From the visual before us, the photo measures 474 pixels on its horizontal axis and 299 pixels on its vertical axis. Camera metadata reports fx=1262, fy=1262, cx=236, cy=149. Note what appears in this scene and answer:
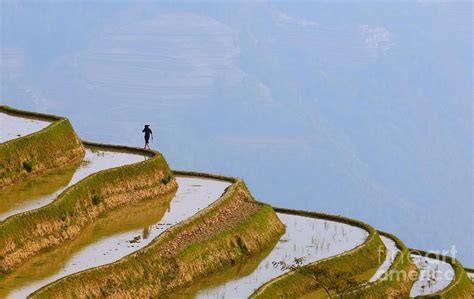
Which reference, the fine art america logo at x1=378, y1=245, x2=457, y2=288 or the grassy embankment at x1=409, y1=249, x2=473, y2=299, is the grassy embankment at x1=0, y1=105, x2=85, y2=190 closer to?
the fine art america logo at x1=378, y1=245, x2=457, y2=288

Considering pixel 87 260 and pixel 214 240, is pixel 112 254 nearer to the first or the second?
pixel 87 260

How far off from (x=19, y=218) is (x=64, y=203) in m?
3.20

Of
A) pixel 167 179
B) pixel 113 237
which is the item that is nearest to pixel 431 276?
pixel 167 179

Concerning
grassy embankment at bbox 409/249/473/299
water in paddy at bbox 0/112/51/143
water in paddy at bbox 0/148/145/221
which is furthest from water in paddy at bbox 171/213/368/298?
water in paddy at bbox 0/112/51/143

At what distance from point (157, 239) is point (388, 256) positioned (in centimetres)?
1113

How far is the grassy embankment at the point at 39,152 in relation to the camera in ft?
140

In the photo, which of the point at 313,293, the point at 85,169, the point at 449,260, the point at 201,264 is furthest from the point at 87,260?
the point at 449,260

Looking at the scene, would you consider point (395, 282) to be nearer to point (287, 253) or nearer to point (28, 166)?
point (287, 253)

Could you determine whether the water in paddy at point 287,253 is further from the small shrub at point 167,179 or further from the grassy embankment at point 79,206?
the small shrub at point 167,179

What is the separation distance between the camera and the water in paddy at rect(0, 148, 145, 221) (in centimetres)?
3993

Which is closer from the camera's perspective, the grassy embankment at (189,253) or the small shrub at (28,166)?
the grassy embankment at (189,253)

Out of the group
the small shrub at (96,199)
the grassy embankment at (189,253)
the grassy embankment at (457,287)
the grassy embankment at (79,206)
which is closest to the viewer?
the grassy embankment at (189,253)

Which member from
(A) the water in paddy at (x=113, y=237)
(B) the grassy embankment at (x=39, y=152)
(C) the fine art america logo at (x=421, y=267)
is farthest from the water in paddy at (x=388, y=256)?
(B) the grassy embankment at (x=39, y=152)

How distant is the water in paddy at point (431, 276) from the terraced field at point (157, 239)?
0.05 meters
